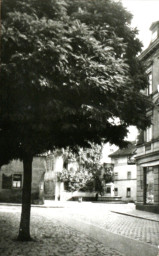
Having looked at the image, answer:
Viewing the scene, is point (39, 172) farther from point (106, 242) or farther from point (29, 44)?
point (29, 44)

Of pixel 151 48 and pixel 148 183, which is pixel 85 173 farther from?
pixel 151 48

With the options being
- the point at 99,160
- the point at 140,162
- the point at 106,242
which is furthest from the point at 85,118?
the point at 99,160

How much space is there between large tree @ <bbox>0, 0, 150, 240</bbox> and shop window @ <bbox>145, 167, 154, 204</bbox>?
15.9 m

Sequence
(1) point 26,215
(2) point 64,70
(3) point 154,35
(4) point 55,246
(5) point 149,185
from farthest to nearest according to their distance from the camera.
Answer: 1. (5) point 149,185
2. (3) point 154,35
3. (1) point 26,215
4. (4) point 55,246
5. (2) point 64,70

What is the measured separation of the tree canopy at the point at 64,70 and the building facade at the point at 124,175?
47.3 metres

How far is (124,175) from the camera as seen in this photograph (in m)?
59.2

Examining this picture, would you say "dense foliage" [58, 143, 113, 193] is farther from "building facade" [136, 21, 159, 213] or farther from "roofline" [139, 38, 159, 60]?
"roofline" [139, 38, 159, 60]

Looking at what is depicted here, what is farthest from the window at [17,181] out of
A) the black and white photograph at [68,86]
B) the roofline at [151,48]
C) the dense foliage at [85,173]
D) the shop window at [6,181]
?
the black and white photograph at [68,86]

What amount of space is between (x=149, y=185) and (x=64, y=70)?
1986 centimetres

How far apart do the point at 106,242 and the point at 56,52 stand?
586cm

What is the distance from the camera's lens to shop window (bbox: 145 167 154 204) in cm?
2586

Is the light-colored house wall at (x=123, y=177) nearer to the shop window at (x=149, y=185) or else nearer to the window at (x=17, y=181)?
the window at (x=17, y=181)

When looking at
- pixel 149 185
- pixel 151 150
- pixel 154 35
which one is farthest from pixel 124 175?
pixel 154 35

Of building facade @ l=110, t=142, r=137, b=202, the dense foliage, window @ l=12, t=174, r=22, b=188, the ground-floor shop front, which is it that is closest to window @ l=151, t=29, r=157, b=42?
the ground-floor shop front
